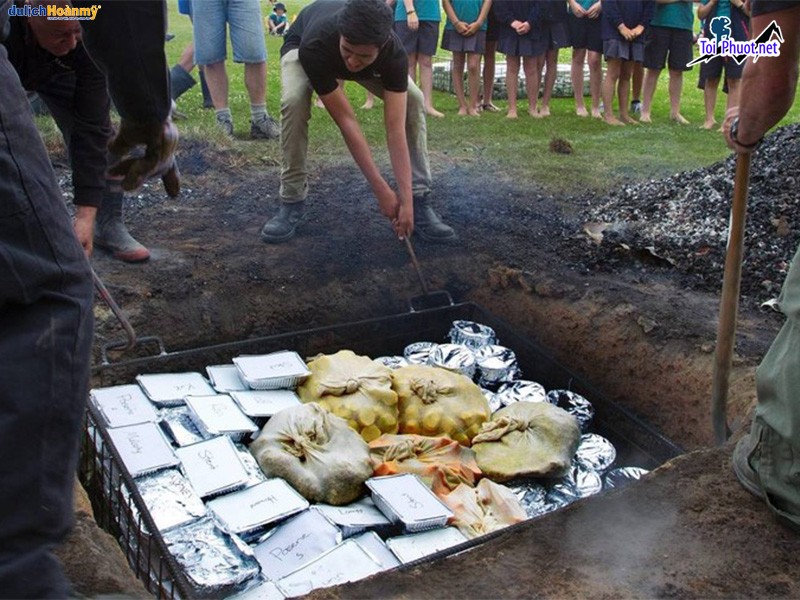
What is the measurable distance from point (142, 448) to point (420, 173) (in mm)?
2883

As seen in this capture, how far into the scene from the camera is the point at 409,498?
323 cm

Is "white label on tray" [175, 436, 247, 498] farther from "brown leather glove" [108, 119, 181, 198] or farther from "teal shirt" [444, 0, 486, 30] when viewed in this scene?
"teal shirt" [444, 0, 486, 30]

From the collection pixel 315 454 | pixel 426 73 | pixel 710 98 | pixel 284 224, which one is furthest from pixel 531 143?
pixel 315 454

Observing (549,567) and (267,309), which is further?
(267,309)

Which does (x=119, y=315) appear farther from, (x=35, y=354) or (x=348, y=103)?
(x=35, y=354)

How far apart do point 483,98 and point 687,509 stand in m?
8.67

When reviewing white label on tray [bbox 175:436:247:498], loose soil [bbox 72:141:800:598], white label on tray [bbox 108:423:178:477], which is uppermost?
loose soil [bbox 72:141:800:598]

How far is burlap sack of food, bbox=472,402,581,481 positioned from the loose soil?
2.12 feet

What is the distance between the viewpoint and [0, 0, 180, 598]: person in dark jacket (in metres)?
1.41

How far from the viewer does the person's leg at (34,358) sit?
55.4 inches

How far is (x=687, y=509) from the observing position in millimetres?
2631

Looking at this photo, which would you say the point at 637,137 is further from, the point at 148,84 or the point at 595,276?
the point at 148,84

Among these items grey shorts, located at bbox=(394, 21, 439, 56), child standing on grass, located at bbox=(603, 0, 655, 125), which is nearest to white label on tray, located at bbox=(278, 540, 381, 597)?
grey shorts, located at bbox=(394, 21, 439, 56)

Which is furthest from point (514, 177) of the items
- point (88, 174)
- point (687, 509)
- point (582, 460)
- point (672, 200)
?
point (687, 509)
